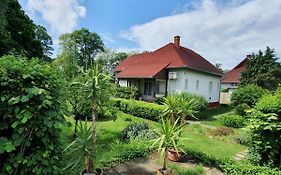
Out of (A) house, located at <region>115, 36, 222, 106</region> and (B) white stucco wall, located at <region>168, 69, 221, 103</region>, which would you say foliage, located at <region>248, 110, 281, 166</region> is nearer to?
(A) house, located at <region>115, 36, 222, 106</region>

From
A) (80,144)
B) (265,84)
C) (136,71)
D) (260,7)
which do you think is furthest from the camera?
(136,71)

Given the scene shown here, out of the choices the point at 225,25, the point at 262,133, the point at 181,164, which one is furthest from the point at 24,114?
the point at 225,25

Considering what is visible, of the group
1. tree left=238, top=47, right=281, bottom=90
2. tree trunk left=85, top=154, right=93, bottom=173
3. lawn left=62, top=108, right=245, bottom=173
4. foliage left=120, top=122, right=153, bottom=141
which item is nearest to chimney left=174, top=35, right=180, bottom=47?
tree left=238, top=47, right=281, bottom=90

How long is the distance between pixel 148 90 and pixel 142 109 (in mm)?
7992

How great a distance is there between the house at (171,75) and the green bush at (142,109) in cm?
443

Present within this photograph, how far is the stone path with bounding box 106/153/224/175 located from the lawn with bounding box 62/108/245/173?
0.25 m

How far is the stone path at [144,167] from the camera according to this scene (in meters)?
5.71

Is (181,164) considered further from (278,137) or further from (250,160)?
(278,137)

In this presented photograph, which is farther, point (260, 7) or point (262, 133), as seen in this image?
point (260, 7)

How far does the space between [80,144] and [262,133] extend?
18.1 feet

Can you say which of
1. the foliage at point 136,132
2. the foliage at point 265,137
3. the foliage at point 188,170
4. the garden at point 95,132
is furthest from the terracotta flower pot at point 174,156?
the foliage at point 265,137

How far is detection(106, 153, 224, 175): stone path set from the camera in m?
5.71

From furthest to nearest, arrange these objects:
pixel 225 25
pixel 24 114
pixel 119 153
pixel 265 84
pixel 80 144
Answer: pixel 265 84 < pixel 225 25 < pixel 119 153 < pixel 80 144 < pixel 24 114

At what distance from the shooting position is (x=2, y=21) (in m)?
14.2
